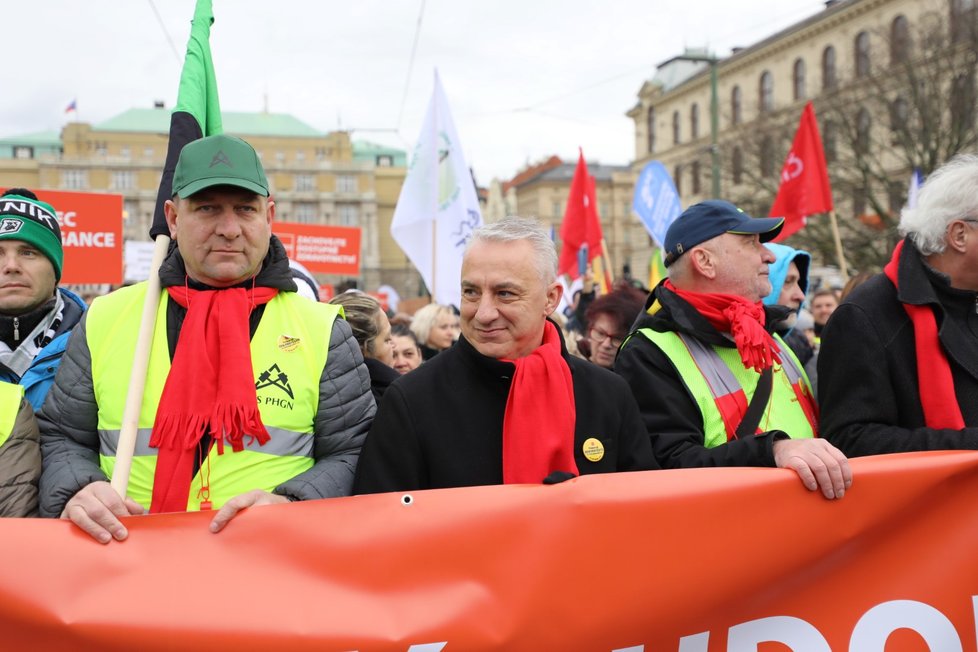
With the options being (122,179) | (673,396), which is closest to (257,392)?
(673,396)

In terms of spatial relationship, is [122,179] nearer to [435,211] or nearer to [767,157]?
[767,157]

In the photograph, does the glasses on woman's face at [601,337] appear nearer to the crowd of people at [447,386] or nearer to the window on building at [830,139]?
the crowd of people at [447,386]

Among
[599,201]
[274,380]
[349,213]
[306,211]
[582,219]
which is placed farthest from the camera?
[349,213]

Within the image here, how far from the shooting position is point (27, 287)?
321 cm

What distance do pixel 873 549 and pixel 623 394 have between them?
775mm

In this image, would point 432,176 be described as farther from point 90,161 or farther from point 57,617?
point 90,161

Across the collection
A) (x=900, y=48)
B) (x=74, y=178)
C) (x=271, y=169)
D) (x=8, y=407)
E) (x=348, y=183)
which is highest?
(x=271, y=169)

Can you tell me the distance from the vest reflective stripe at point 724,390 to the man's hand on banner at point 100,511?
1.65 m

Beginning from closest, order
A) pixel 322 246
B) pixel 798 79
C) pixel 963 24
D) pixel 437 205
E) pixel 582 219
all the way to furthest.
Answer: pixel 437 205 → pixel 582 219 → pixel 322 246 → pixel 963 24 → pixel 798 79

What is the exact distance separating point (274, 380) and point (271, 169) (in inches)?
3834

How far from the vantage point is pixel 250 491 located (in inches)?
90.0

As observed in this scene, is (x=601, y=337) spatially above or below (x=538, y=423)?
above

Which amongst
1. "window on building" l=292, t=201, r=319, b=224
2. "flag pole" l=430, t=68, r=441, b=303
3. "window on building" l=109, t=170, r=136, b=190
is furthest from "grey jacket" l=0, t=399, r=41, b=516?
"window on building" l=109, t=170, r=136, b=190

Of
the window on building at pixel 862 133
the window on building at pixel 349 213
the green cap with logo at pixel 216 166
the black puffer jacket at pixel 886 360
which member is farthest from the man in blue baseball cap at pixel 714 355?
the window on building at pixel 349 213
